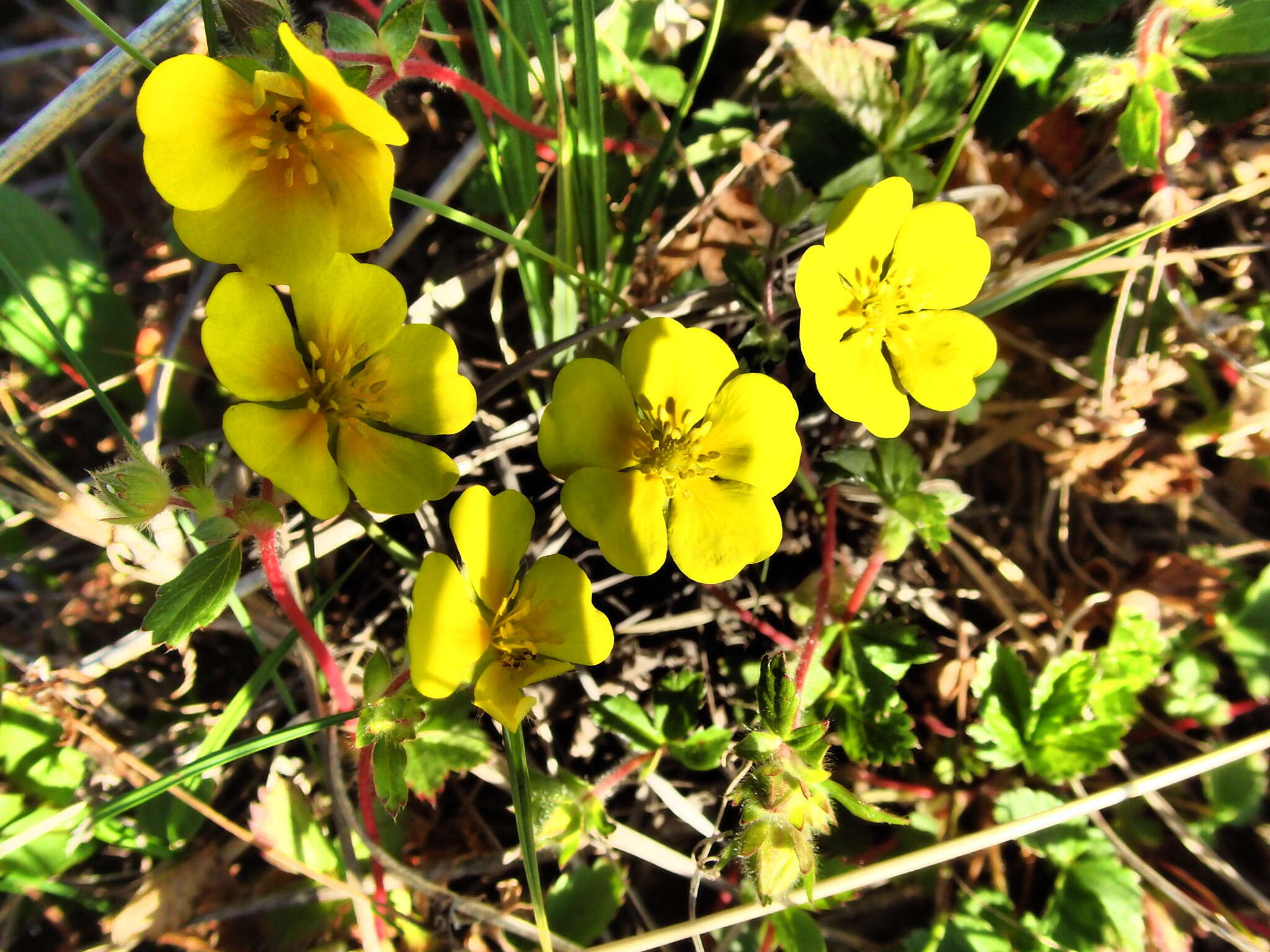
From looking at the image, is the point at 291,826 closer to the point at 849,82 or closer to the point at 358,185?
the point at 358,185

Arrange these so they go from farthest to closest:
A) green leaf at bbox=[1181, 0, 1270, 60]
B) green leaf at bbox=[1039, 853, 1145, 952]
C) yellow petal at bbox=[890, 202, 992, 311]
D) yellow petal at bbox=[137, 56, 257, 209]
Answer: green leaf at bbox=[1039, 853, 1145, 952], green leaf at bbox=[1181, 0, 1270, 60], yellow petal at bbox=[890, 202, 992, 311], yellow petal at bbox=[137, 56, 257, 209]

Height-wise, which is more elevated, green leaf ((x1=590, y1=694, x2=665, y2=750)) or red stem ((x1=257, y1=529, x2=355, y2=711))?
red stem ((x1=257, y1=529, x2=355, y2=711))

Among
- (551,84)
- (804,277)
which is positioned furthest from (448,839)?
(551,84)

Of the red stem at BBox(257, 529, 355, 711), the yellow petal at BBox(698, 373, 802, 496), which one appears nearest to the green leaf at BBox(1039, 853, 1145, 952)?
the yellow petal at BBox(698, 373, 802, 496)

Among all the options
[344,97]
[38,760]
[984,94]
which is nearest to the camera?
[344,97]

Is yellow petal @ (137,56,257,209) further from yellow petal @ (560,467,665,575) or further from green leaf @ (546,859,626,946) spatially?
green leaf @ (546,859,626,946)

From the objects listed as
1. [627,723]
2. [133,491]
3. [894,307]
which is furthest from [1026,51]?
[133,491]
